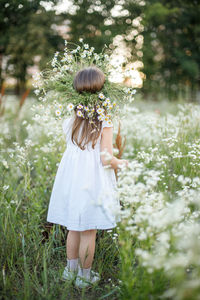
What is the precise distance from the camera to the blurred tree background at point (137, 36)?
63.0ft

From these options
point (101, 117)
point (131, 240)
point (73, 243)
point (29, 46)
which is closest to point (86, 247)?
point (73, 243)

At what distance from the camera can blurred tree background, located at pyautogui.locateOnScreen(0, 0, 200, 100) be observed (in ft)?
63.0

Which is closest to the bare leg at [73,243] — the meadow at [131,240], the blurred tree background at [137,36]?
the meadow at [131,240]

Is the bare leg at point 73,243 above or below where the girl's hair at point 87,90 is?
below

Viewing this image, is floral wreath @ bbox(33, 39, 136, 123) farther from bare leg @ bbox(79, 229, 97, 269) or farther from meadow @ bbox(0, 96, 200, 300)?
bare leg @ bbox(79, 229, 97, 269)

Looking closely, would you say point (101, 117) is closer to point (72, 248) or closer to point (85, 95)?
point (85, 95)

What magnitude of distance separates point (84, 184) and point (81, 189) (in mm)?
48

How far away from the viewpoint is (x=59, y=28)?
2177cm

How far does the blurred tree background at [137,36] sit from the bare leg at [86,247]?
16585 millimetres

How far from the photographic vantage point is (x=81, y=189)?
7.63 ft

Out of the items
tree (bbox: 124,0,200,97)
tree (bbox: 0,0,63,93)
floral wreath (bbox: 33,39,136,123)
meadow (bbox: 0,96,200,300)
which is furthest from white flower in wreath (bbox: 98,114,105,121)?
tree (bbox: 124,0,200,97)

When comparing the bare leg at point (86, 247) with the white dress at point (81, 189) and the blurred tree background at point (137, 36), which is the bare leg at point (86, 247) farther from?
the blurred tree background at point (137, 36)

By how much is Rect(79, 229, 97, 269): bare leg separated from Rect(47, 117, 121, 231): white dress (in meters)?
0.12

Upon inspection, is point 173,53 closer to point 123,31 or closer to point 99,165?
point 123,31
